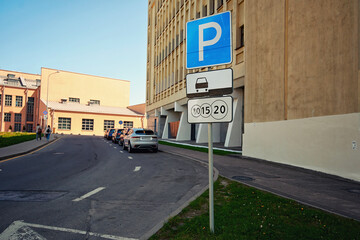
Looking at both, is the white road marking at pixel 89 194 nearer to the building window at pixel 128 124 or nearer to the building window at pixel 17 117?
the building window at pixel 128 124

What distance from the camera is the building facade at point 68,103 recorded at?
53.2 meters

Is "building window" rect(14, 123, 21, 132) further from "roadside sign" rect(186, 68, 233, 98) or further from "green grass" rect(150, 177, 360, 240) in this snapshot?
"roadside sign" rect(186, 68, 233, 98)

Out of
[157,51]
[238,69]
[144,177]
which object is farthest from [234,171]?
[157,51]

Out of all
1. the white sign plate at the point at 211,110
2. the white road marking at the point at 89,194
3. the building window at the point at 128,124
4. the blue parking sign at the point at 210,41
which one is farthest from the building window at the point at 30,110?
the white sign plate at the point at 211,110

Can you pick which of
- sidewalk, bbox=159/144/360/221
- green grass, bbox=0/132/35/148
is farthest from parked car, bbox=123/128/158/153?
green grass, bbox=0/132/35/148

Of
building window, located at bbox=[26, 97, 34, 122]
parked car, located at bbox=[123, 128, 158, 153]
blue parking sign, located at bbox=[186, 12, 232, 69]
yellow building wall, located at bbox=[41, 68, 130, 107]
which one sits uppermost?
yellow building wall, located at bbox=[41, 68, 130, 107]

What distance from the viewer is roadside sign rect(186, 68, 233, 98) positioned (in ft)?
12.7

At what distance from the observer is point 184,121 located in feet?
104

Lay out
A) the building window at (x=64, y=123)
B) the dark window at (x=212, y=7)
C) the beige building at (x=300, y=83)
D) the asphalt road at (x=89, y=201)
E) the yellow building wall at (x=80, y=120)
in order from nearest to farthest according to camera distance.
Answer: the asphalt road at (x=89, y=201)
the beige building at (x=300, y=83)
the dark window at (x=212, y=7)
the yellow building wall at (x=80, y=120)
the building window at (x=64, y=123)

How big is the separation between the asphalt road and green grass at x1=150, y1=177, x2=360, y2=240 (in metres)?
0.47

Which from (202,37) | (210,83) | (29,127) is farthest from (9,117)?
(210,83)

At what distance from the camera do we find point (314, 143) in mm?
10672

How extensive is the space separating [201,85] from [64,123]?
5307cm

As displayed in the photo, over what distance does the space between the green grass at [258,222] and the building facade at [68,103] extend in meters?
51.5
